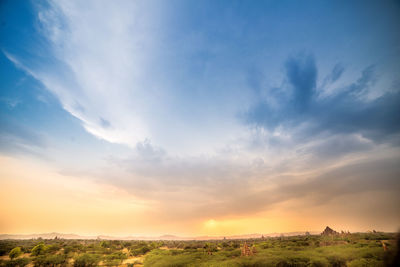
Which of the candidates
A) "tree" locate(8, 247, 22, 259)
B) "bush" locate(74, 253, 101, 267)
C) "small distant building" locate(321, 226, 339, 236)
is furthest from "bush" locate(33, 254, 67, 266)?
"small distant building" locate(321, 226, 339, 236)

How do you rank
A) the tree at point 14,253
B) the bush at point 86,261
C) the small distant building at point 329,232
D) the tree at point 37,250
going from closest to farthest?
the bush at point 86,261
the tree at point 14,253
the tree at point 37,250
the small distant building at point 329,232

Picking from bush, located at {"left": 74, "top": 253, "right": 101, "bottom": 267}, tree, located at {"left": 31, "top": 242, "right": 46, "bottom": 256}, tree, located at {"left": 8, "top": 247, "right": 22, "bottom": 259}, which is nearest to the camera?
bush, located at {"left": 74, "top": 253, "right": 101, "bottom": 267}

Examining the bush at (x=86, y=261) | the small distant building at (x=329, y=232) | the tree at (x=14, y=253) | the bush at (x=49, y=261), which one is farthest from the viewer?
the small distant building at (x=329, y=232)

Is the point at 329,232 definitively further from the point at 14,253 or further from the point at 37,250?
the point at 14,253

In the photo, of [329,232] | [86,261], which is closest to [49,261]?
[86,261]

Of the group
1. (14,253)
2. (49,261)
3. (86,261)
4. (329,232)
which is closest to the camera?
(49,261)

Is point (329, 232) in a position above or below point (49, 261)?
above

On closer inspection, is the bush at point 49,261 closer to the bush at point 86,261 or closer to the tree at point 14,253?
the bush at point 86,261

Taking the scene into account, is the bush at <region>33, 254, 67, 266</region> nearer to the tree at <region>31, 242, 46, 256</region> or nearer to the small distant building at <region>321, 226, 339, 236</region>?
the tree at <region>31, 242, 46, 256</region>

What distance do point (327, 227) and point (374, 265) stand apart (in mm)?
99113

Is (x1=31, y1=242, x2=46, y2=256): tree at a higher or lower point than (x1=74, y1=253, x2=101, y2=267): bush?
higher

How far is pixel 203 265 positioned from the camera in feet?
88.3

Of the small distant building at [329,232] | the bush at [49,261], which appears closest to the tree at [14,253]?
the bush at [49,261]

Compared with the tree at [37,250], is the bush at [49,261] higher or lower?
lower
